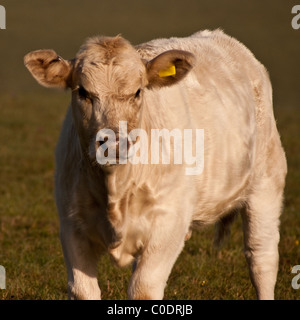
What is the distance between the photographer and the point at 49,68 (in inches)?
166

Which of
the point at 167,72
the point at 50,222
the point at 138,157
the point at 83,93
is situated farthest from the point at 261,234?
the point at 50,222

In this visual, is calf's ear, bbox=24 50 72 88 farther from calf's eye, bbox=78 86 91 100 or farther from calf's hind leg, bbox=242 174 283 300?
calf's hind leg, bbox=242 174 283 300

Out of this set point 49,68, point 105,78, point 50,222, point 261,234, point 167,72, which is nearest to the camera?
point 105,78

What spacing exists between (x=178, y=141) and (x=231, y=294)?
186 centimetres

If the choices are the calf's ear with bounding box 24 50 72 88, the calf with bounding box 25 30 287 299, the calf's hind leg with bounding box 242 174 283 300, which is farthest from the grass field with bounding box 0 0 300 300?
the calf's ear with bounding box 24 50 72 88

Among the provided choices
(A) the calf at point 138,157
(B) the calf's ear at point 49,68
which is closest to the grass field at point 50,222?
(A) the calf at point 138,157

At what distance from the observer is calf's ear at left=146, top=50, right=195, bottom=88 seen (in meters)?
4.33

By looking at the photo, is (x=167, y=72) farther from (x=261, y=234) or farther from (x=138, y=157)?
(x=261, y=234)

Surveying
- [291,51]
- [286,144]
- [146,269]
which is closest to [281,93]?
[291,51]

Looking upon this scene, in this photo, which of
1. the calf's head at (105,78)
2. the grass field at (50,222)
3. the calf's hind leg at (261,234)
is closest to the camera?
the calf's head at (105,78)

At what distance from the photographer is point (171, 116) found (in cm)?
470

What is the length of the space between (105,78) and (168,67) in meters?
0.52

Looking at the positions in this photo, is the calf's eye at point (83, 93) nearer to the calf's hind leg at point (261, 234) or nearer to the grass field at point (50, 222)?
the grass field at point (50, 222)

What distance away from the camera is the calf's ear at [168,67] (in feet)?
14.2
